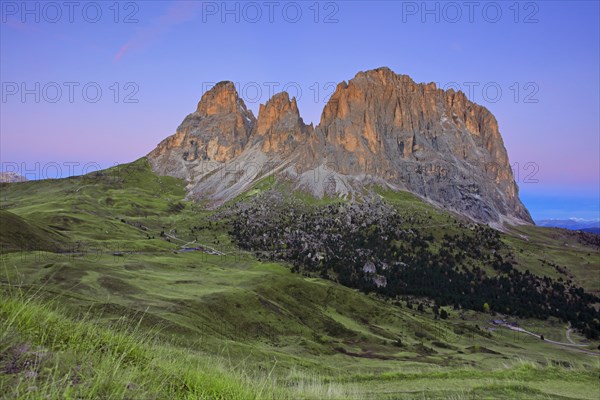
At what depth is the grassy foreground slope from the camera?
732 centimetres

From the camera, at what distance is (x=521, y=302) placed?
16338cm

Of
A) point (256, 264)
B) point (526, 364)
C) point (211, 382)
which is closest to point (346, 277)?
point (256, 264)

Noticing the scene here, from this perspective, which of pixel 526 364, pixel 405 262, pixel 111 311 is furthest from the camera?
pixel 405 262

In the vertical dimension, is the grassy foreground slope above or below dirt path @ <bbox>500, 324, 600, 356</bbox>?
above

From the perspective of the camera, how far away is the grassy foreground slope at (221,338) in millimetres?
7316

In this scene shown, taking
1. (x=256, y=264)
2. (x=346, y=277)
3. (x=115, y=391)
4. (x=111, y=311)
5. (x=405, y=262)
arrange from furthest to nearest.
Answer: (x=405, y=262) → (x=346, y=277) → (x=256, y=264) → (x=111, y=311) → (x=115, y=391)

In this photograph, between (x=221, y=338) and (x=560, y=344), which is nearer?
(x=221, y=338)

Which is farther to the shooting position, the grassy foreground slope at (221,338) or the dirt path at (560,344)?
the dirt path at (560,344)

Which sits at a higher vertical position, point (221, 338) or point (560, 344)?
point (221, 338)

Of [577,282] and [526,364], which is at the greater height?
[526,364]

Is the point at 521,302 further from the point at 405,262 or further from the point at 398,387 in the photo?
the point at 398,387

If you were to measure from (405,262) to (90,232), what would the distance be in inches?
5404

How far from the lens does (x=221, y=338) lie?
52531 mm

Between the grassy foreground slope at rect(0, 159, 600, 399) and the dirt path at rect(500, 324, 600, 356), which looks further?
the dirt path at rect(500, 324, 600, 356)
